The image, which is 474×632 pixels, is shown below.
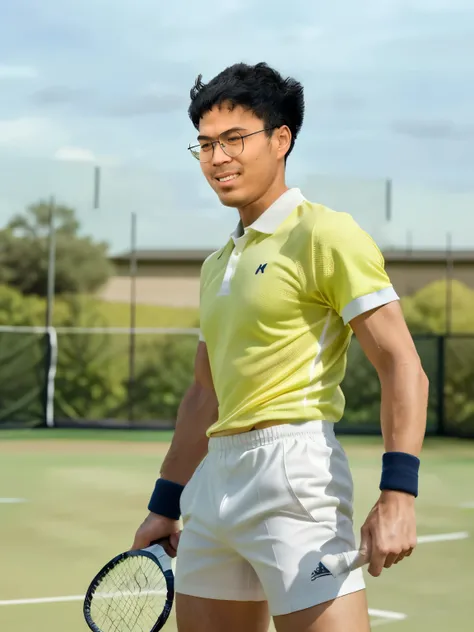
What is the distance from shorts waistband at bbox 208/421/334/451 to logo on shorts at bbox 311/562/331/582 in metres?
0.33

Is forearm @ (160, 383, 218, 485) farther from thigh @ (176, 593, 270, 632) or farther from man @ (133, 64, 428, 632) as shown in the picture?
thigh @ (176, 593, 270, 632)

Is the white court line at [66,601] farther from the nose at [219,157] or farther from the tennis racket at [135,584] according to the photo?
the nose at [219,157]

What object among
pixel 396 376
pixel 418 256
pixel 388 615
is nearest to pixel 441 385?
pixel 418 256

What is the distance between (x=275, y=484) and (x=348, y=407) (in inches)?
733

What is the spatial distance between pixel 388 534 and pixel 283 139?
113 centimetres

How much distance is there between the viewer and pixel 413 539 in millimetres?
3113

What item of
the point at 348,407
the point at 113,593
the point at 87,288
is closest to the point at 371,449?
the point at 348,407

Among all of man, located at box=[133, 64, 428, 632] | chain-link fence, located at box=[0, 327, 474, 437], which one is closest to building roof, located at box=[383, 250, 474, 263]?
chain-link fence, located at box=[0, 327, 474, 437]

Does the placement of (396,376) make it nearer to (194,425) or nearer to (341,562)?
(341,562)

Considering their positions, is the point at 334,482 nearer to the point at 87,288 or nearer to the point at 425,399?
the point at 425,399

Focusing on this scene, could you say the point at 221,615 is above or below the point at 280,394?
below

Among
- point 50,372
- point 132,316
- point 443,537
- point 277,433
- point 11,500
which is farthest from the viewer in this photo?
point 132,316

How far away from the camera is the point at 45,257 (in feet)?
87.0

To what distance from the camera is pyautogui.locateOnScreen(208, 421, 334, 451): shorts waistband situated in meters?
3.40
